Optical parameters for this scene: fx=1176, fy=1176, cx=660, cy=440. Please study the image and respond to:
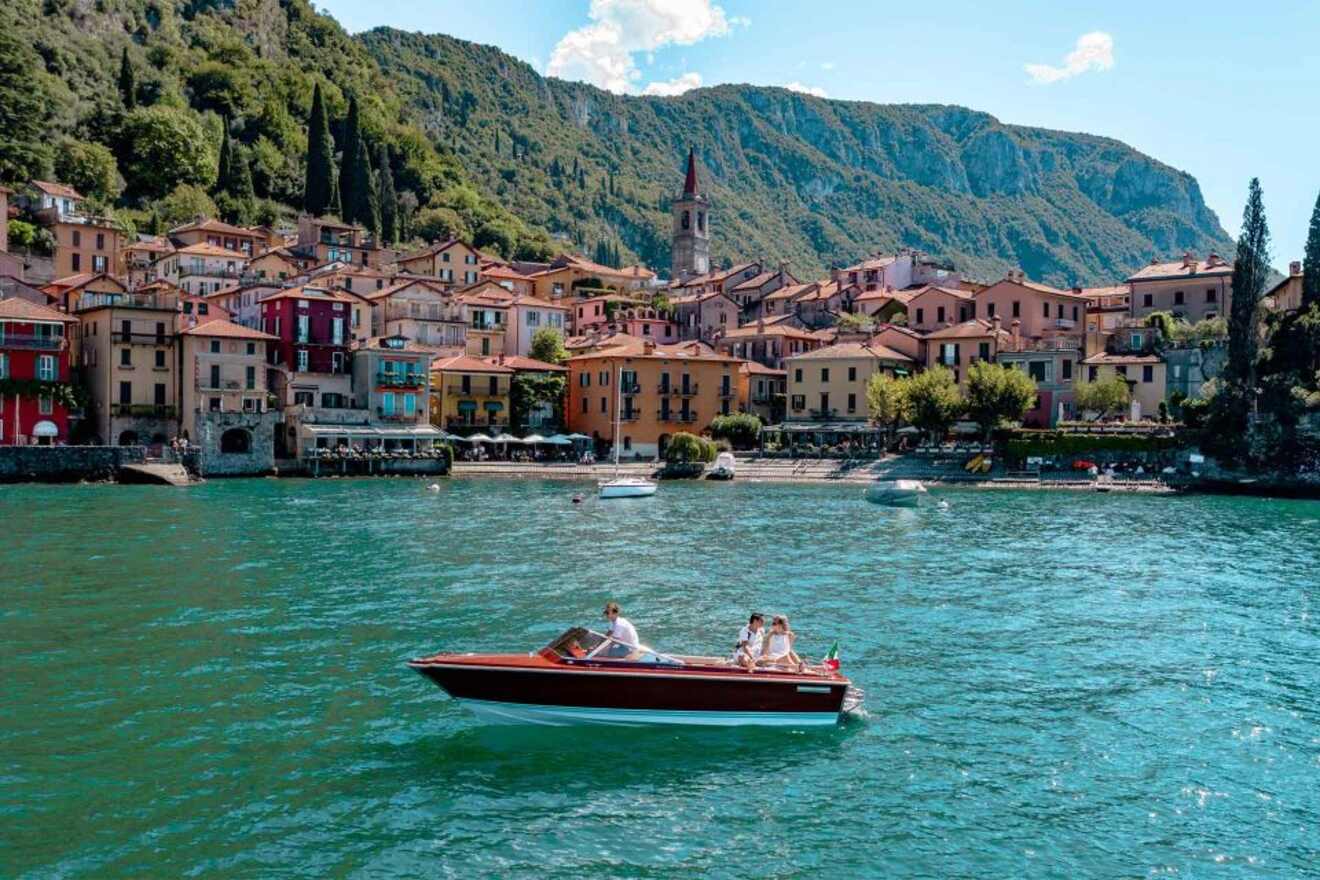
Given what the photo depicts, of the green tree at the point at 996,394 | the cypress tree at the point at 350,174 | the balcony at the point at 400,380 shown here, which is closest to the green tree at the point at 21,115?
the cypress tree at the point at 350,174

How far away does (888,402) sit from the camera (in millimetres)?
85750

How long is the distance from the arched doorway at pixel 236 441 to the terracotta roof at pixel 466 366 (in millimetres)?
17285

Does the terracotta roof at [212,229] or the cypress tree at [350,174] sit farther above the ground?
the cypress tree at [350,174]

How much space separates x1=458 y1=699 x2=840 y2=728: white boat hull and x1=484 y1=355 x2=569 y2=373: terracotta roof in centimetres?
7616

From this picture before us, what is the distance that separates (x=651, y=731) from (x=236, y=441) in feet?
212

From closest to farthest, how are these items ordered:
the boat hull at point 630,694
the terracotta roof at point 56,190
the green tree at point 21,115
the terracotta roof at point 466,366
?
1. the boat hull at point 630,694
2. the terracotta roof at point 466,366
3. the terracotta roof at point 56,190
4. the green tree at point 21,115

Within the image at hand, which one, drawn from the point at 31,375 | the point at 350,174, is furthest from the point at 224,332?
the point at 350,174

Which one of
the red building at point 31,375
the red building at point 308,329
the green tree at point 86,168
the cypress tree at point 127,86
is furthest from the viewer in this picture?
the cypress tree at point 127,86

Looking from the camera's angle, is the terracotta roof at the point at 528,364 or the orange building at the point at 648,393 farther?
the terracotta roof at the point at 528,364

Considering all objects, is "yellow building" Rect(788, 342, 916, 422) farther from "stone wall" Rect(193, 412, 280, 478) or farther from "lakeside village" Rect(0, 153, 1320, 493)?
"stone wall" Rect(193, 412, 280, 478)

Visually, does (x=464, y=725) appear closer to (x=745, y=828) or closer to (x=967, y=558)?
(x=745, y=828)

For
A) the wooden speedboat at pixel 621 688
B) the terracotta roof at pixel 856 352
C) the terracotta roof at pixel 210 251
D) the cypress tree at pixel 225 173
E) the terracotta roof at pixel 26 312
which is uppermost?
the cypress tree at pixel 225 173

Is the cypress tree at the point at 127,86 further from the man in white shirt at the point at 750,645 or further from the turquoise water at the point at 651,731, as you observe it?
the man in white shirt at the point at 750,645

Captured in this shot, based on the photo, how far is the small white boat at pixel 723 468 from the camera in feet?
267
